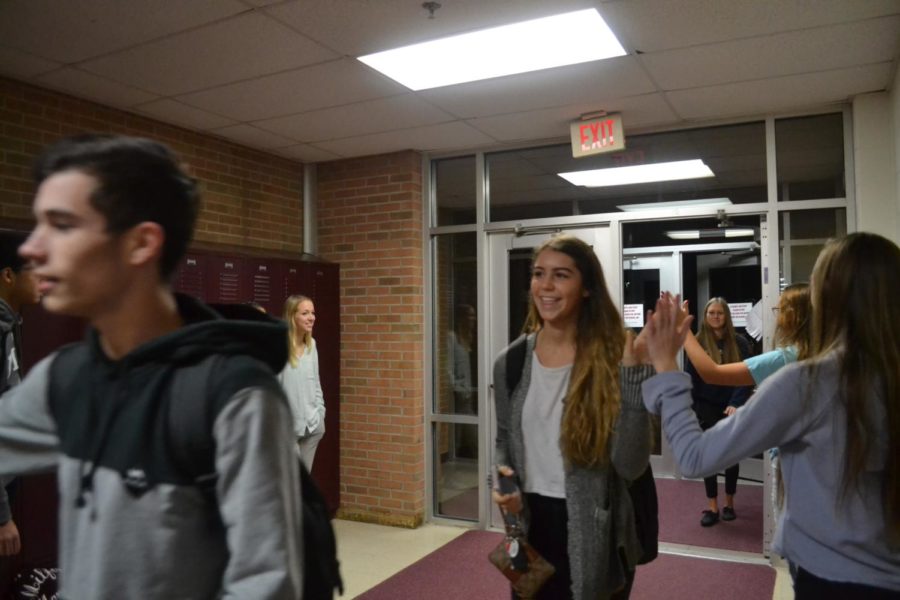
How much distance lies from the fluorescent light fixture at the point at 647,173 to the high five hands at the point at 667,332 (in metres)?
3.57

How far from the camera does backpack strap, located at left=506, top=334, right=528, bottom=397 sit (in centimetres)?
225

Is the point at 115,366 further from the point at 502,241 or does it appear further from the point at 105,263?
the point at 502,241

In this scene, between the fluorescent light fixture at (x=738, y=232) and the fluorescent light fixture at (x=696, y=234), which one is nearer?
the fluorescent light fixture at (x=738, y=232)

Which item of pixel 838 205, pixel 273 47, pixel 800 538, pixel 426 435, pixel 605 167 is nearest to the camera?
pixel 800 538

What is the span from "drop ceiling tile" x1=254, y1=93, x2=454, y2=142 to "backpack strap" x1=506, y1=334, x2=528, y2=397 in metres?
2.26

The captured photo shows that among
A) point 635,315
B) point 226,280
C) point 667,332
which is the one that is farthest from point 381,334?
point 667,332

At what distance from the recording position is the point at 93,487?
0.96 m

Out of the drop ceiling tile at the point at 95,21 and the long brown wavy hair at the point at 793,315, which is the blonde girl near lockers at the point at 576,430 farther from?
the drop ceiling tile at the point at 95,21

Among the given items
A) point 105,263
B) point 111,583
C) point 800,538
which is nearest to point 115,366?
point 105,263

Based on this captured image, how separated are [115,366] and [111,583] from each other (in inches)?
11.5

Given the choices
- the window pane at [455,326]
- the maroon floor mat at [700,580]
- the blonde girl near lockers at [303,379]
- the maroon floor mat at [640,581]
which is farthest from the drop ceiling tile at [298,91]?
the maroon floor mat at [700,580]

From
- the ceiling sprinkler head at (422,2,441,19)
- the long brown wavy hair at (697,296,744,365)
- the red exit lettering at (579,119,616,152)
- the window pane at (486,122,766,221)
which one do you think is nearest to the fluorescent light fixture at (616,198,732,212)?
the window pane at (486,122,766,221)

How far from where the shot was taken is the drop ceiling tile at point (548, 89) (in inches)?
145

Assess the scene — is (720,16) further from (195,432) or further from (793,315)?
A: (195,432)
